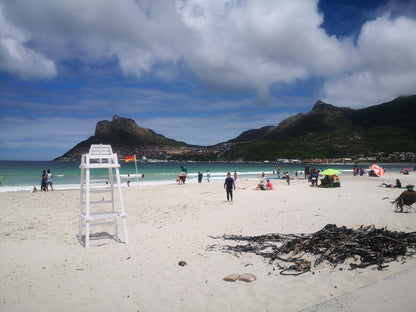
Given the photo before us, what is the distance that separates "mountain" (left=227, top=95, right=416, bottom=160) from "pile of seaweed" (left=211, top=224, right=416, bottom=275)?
4500 inches

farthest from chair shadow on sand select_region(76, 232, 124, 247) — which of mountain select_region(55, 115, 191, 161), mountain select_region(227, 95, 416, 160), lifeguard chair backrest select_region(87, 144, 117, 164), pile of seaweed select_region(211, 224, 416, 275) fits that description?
mountain select_region(55, 115, 191, 161)

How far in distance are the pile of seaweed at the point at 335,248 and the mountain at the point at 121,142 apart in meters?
157

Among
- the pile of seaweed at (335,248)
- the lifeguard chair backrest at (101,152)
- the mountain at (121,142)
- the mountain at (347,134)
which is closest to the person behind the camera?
the pile of seaweed at (335,248)

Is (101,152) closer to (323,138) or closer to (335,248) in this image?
(335,248)

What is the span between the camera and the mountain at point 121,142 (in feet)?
547

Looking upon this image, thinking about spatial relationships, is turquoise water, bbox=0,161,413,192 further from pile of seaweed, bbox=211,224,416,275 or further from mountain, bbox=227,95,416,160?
mountain, bbox=227,95,416,160

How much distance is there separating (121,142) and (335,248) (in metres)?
183

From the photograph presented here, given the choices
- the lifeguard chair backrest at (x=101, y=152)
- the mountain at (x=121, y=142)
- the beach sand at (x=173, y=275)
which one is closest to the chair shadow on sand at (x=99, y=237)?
the beach sand at (x=173, y=275)

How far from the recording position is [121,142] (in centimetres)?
17850

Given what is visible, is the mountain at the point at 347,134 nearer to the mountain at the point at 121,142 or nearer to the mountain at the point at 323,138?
the mountain at the point at 323,138

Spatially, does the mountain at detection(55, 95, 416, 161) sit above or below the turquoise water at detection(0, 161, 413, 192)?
above

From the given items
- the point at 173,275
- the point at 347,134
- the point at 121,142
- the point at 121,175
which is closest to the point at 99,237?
the point at 173,275

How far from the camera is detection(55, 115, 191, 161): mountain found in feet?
547

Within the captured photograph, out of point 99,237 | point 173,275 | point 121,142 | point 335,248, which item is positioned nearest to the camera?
point 173,275
